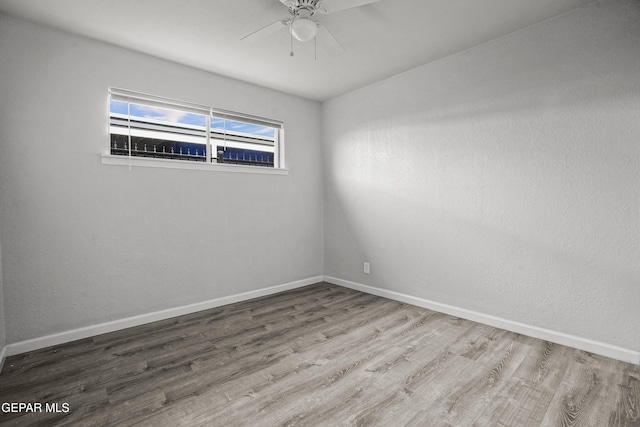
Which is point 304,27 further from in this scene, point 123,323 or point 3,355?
point 3,355

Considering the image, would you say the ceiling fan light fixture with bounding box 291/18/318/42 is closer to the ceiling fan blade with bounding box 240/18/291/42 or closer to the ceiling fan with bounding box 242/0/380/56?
the ceiling fan with bounding box 242/0/380/56

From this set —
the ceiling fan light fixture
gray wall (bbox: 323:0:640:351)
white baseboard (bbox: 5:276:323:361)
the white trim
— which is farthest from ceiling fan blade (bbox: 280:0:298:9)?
the white trim

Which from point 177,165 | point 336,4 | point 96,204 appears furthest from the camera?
point 177,165

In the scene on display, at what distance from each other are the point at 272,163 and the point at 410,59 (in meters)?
1.95

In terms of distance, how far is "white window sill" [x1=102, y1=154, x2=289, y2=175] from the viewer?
270 cm

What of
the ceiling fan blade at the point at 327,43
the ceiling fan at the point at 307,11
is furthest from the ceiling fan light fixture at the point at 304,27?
the ceiling fan blade at the point at 327,43

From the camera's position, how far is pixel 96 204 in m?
2.62

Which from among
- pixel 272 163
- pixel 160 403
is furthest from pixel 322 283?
pixel 160 403

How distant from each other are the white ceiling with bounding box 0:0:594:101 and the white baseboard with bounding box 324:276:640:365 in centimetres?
244

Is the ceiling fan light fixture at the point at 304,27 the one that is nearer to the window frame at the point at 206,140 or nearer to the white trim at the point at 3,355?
the window frame at the point at 206,140

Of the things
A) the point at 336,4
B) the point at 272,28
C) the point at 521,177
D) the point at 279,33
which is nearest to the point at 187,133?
the point at 279,33

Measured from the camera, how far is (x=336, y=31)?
2477 millimetres

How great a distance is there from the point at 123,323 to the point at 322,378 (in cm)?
195

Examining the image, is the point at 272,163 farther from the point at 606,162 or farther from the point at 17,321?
the point at 606,162
